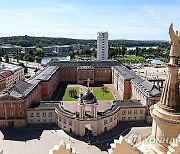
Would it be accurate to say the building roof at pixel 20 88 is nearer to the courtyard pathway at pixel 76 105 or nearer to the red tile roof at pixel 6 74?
the courtyard pathway at pixel 76 105

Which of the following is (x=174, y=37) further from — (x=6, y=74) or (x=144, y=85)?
(x=6, y=74)

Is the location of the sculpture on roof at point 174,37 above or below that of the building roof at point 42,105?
above

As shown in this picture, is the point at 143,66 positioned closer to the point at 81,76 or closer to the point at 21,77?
the point at 81,76

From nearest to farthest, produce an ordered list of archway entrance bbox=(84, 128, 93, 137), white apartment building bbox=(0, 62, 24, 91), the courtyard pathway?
archway entrance bbox=(84, 128, 93, 137), the courtyard pathway, white apartment building bbox=(0, 62, 24, 91)

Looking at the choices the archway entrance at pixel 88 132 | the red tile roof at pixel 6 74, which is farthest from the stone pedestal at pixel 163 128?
the red tile roof at pixel 6 74

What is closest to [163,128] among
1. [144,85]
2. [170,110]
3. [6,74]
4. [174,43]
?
[170,110]

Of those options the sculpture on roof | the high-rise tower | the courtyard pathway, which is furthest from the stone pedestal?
the courtyard pathway

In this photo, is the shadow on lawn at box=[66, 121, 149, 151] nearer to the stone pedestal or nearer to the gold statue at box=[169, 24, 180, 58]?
the stone pedestal
